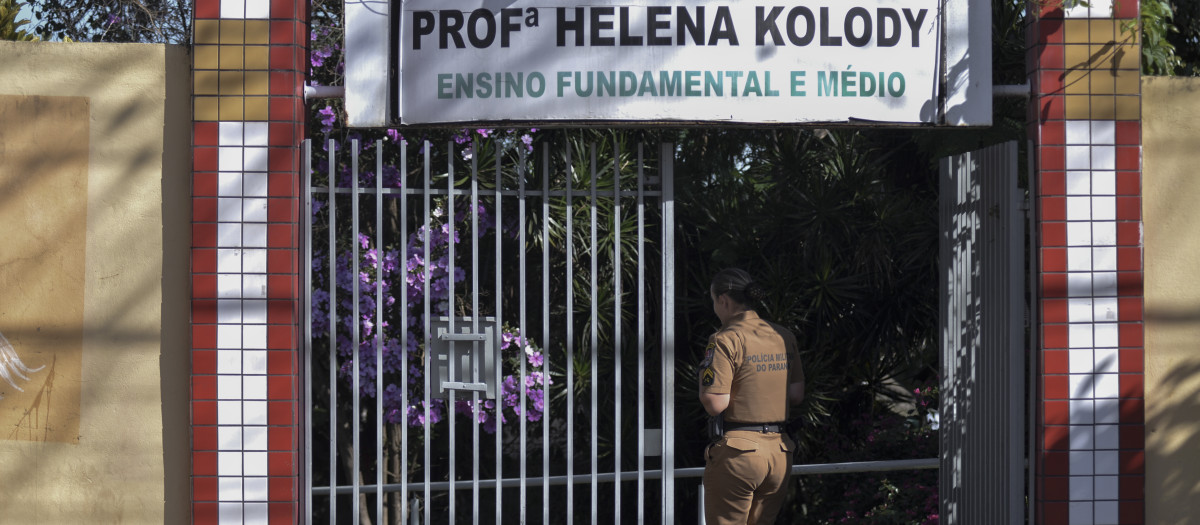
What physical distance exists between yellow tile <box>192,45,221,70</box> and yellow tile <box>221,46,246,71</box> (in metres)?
0.02

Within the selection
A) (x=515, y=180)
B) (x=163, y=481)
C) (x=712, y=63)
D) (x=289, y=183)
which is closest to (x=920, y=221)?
(x=515, y=180)

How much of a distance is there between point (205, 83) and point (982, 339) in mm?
3251

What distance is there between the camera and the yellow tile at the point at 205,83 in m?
4.16

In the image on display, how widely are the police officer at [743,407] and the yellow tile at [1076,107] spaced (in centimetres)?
138

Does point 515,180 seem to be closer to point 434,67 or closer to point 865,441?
point 434,67

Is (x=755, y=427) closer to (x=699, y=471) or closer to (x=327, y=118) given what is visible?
(x=699, y=471)

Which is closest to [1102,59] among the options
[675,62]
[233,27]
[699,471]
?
[675,62]

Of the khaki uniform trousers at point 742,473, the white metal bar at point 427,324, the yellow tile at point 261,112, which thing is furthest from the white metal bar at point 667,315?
the yellow tile at point 261,112

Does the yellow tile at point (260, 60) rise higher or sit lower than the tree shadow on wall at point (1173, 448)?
higher

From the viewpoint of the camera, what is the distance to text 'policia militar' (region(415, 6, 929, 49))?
165 inches

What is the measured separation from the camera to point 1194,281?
4.22 metres

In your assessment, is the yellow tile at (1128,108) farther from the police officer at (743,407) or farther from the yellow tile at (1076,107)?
the police officer at (743,407)

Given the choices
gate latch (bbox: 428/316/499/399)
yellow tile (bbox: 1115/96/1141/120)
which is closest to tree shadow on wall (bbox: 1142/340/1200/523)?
yellow tile (bbox: 1115/96/1141/120)

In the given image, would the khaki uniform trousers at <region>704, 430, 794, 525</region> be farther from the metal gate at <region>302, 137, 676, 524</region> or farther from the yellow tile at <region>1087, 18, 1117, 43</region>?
the yellow tile at <region>1087, 18, 1117, 43</region>
